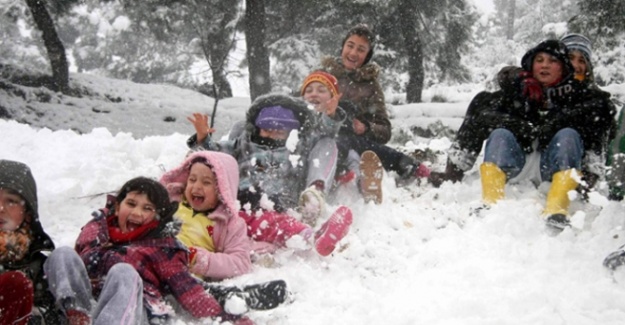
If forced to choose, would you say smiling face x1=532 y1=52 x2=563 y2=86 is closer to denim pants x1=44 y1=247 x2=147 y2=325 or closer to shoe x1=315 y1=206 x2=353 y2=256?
shoe x1=315 y1=206 x2=353 y2=256

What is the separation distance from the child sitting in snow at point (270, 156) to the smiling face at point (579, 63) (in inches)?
95.7

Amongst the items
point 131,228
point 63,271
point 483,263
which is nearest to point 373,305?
point 483,263

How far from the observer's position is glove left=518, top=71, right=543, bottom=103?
433 cm

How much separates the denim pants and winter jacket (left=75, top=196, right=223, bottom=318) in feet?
0.61

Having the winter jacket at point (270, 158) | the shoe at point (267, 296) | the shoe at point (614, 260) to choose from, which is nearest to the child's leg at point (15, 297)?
the shoe at point (267, 296)

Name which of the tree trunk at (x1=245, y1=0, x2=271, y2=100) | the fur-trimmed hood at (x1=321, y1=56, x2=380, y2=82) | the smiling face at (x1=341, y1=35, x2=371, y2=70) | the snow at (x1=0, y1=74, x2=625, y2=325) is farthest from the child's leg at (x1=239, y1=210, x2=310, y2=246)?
the tree trunk at (x1=245, y1=0, x2=271, y2=100)

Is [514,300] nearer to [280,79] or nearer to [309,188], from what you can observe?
[309,188]

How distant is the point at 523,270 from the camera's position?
9.63ft

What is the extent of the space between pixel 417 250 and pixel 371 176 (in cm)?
101

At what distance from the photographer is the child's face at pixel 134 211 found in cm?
262

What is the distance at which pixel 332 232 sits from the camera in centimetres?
319

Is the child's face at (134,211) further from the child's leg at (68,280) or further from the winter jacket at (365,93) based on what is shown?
the winter jacket at (365,93)

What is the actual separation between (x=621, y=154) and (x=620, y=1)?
5.77 m

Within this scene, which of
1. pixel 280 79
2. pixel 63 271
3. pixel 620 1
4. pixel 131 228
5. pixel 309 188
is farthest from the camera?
pixel 280 79
